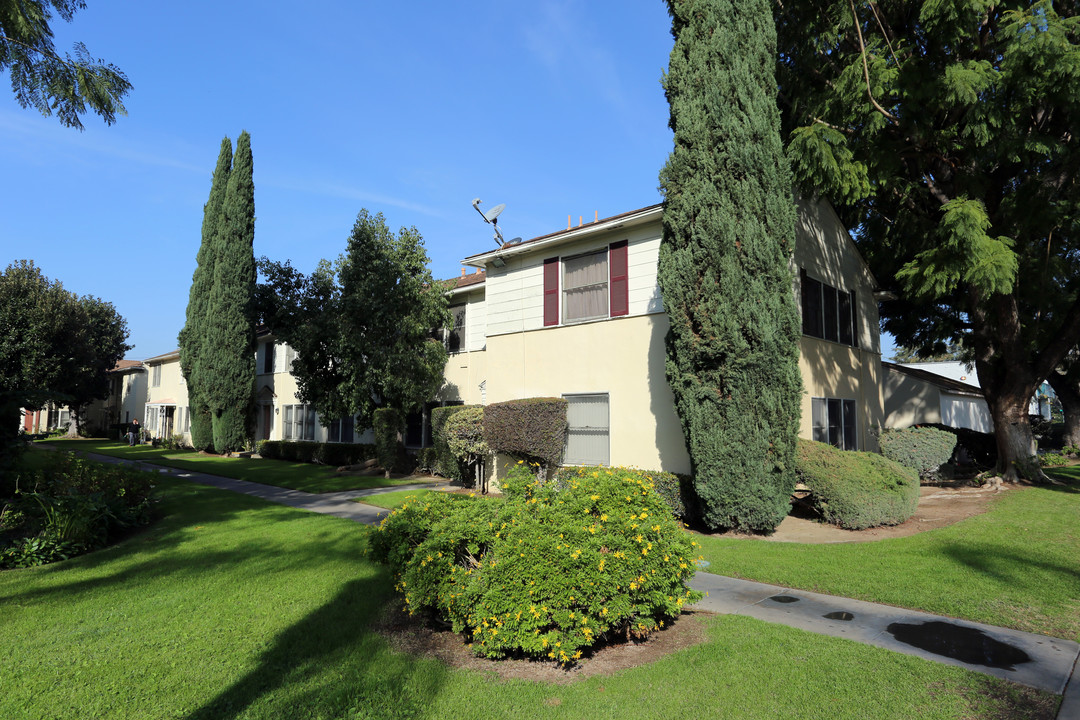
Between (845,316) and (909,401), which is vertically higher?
(845,316)

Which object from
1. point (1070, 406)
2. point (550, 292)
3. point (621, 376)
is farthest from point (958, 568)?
point (1070, 406)

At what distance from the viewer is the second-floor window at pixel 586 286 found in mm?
13094

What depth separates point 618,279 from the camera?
13.1 m

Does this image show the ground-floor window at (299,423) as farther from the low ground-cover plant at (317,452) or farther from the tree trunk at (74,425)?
the tree trunk at (74,425)

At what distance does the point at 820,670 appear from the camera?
4523mm

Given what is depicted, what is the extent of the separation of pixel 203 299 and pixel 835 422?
90.1 feet

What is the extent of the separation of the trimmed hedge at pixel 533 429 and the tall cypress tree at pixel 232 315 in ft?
62.0

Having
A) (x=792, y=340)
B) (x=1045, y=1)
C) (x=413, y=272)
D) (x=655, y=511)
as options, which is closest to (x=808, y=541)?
(x=792, y=340)

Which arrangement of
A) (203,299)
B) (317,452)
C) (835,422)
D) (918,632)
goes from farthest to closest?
(203,299)
(317,452)
(835,422)
(918,632)

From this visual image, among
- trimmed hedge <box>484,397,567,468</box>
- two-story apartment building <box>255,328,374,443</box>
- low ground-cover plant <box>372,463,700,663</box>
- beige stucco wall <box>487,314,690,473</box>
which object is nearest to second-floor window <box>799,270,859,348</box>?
beige stucco wall <box>487,314,690,473</box>

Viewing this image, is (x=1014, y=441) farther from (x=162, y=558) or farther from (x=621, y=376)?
(x=162, y=558)

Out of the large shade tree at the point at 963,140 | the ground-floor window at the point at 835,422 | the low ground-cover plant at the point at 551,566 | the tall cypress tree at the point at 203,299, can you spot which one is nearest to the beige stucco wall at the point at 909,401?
the large shade tree at the point at 963,140

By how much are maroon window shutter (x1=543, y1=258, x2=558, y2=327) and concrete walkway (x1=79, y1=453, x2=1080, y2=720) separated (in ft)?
25.9

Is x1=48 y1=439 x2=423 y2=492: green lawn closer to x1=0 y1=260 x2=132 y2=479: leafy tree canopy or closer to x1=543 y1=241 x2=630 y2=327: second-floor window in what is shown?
x1=0 y1=260 x2=132 y2=479: leafy tree canopy
